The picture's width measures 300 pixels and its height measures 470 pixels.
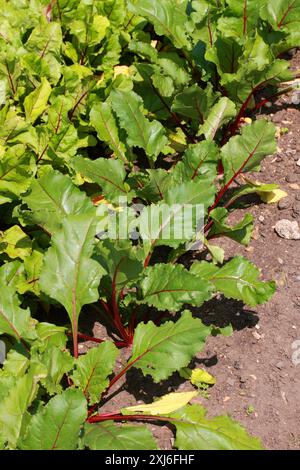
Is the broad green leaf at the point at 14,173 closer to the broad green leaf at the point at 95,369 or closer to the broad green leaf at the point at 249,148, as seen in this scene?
the broad green leaf at the point at 95,369

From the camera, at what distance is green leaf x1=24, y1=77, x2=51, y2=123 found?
354cm

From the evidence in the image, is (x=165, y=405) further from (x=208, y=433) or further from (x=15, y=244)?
(x=15, y=244)

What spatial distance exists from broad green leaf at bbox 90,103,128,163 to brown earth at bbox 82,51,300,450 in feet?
2.42

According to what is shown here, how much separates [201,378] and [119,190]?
0.98 metres

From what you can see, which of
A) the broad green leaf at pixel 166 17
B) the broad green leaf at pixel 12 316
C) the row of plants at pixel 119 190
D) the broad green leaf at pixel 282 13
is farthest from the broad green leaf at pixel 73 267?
the broad green leaf at pixel 282 13

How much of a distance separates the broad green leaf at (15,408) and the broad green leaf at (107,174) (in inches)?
43.8

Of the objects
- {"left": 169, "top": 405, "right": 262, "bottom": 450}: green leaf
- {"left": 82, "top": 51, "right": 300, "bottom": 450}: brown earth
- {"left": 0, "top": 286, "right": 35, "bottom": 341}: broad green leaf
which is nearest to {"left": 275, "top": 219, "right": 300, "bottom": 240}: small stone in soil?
{"left": 82, "top": 51, "right": 300, "bottom": 450}: brown earth

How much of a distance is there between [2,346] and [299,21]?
7.46 feet

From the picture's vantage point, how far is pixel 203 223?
3.38 metres

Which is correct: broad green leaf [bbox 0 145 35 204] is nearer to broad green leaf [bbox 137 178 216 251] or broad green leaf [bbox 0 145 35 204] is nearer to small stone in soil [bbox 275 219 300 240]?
broad green leaf [bbox 137 178 216 251]

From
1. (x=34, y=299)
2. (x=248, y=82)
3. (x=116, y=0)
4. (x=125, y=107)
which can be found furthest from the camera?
(x=116, y=0)
